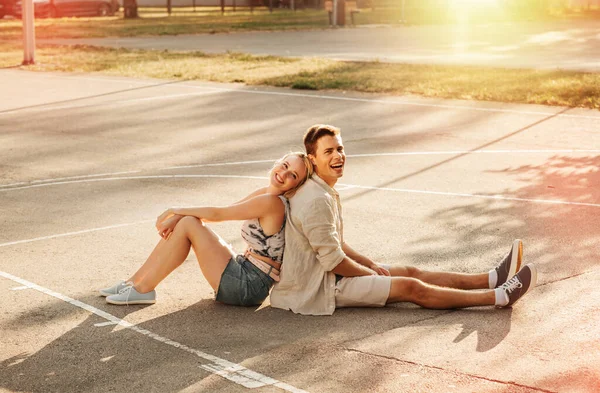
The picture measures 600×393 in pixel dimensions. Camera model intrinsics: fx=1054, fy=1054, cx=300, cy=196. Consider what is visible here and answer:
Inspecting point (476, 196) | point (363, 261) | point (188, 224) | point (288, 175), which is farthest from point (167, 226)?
point (476, 196)

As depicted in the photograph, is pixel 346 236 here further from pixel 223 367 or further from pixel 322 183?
pixel 223 367

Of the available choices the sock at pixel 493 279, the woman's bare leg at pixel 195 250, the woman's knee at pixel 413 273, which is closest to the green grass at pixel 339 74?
the sock at pixel 493 279

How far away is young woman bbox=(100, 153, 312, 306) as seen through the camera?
6.73 metres

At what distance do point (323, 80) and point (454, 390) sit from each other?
1545 centimetres

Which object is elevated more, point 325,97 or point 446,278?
point 325,97

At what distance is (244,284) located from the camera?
6.81m

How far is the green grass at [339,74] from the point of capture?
18062 mm

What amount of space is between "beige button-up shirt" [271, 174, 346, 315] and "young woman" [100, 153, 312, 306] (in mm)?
86

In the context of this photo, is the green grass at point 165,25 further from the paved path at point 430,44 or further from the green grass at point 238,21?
the paved path at point 430,44

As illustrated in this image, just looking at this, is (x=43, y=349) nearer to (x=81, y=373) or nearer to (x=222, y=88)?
(x=81, y=373)

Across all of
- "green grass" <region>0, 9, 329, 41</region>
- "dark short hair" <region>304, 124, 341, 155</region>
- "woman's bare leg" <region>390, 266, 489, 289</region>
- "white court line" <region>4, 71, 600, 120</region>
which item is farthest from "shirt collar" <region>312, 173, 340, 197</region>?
"green grass" <region>0, 9, 329, 41</region>

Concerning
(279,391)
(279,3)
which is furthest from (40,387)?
(279,3)

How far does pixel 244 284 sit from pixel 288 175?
766mm

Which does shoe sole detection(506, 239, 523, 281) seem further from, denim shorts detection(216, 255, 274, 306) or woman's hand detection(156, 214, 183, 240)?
woman's hand detection(156, 214, 183, 240)
